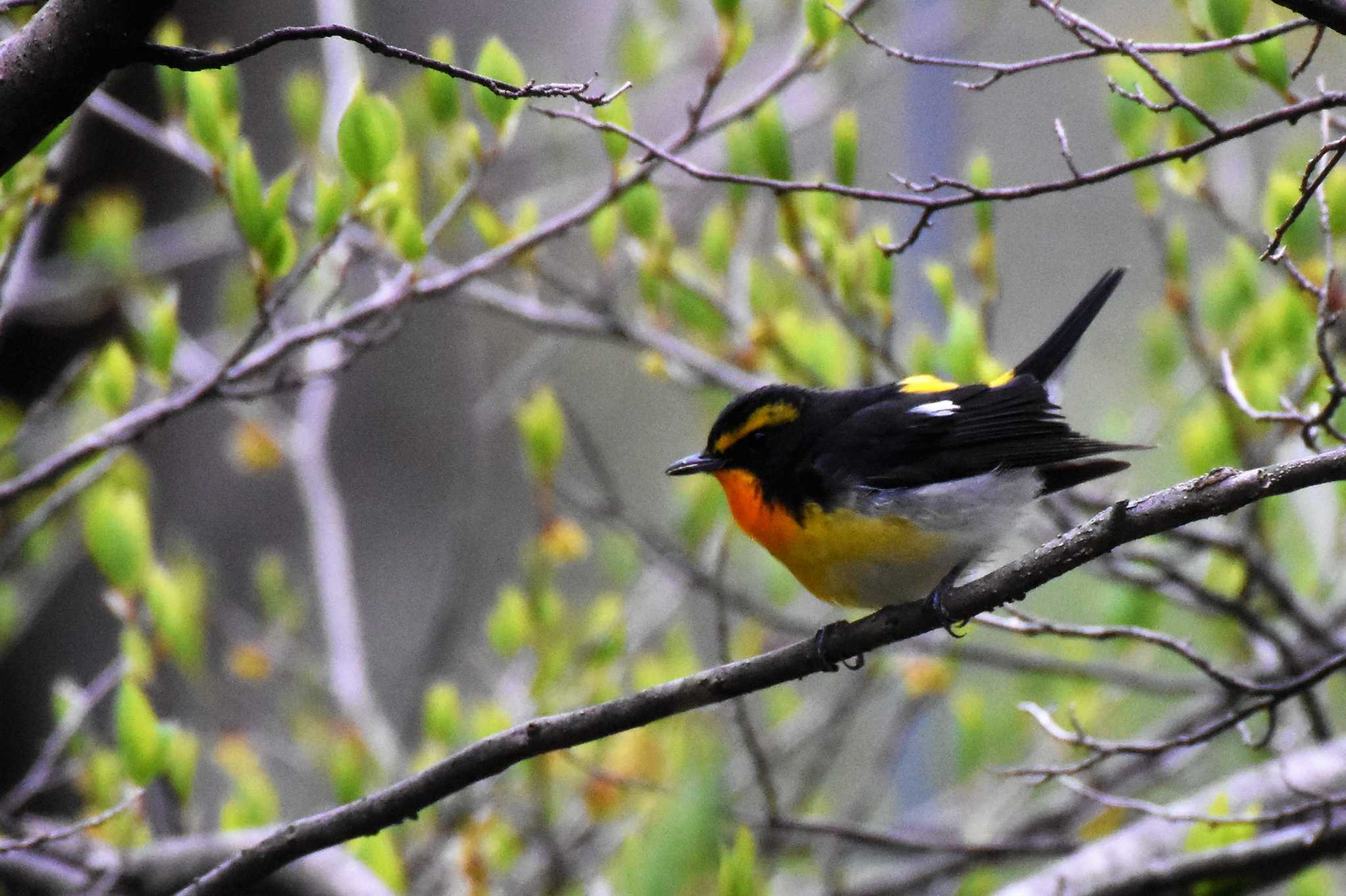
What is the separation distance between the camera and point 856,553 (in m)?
2.94

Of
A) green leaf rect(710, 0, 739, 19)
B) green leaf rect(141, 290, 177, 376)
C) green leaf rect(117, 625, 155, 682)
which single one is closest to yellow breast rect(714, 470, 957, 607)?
green leaf rect(710, 0, 739, 19)

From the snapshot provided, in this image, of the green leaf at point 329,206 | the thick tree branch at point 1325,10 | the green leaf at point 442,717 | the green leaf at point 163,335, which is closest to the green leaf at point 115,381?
the green leaf at point 163,335

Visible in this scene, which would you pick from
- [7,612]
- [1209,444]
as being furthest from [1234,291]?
[7,612]

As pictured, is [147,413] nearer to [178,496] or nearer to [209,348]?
[209,348]

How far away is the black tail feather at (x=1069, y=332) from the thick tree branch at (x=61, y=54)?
2.31 metres

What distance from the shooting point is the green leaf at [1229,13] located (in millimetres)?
2586

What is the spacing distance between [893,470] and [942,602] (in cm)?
74

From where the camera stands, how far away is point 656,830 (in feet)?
3.67

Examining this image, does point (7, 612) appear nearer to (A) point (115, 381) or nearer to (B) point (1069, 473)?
(A) point (115, 381)

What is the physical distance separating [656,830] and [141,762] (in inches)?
79.5

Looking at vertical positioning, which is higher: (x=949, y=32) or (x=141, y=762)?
(x=949, y=32)

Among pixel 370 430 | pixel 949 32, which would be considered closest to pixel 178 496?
pixel 370 430

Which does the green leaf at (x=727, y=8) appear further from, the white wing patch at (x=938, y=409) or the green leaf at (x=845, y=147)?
the white wing patch at (x=938, y=409)

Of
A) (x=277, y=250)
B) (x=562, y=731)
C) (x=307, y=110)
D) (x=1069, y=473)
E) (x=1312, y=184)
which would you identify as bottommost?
(x=562, y=731)
